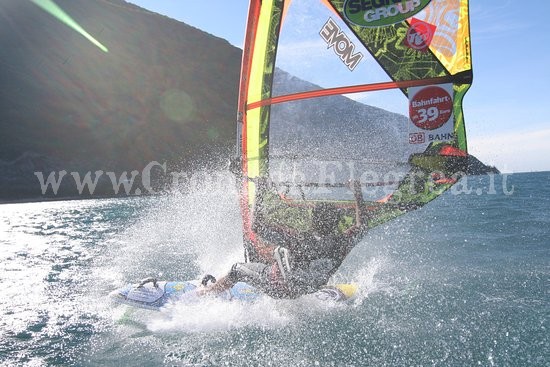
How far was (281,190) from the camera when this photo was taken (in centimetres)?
739

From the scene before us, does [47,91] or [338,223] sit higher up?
[47,91]

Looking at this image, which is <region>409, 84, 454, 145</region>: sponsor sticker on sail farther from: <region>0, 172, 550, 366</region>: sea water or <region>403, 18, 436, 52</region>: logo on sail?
<region>0, 172, 550, 366</region>: sea water

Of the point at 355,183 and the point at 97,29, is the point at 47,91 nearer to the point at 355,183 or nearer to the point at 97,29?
the point at 97,29

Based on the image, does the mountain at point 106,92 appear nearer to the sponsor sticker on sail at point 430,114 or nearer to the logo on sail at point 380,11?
the logo on sail at point 380,11

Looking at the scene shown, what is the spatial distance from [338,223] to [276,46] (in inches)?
123

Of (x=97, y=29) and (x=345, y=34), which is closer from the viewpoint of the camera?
(x=345, y=34)

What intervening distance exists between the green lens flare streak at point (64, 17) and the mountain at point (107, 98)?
1054 mm

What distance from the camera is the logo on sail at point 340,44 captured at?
5938 mm

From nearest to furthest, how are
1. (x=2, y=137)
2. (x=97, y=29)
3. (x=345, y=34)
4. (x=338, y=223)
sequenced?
(x=345, y=34), (x=338, y=223), (x=2, y=137), (x=97, y=29)

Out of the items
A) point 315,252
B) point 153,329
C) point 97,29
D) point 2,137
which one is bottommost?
point 153,329

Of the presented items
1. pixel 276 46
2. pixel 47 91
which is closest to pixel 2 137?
pixel 47 91

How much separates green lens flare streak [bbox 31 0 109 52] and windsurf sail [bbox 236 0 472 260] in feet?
250

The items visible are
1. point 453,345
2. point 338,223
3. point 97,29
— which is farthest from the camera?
point 97,29

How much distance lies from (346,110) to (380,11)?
150 cm
